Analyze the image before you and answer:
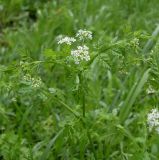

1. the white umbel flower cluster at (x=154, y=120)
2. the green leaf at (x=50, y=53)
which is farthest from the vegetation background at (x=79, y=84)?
the white umbel flower cluster at (x=154, y=120)

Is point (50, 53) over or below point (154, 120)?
over

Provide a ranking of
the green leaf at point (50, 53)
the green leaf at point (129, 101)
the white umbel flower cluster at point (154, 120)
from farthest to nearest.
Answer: the green leaf at point (129, 101)
the green leaf at point (50, 53)
the white umbel flower cluster at point (154, 120)

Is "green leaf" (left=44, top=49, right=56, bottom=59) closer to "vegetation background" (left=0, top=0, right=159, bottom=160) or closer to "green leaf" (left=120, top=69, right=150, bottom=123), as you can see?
"vegetation background" (left=0, top=0, right=159, bottom=160)

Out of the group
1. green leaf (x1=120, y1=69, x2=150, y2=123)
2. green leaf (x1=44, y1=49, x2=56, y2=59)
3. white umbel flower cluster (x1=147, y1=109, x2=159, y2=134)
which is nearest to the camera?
white umbel flower cluster (x1=147, y1=109, x2=159, y2=134)

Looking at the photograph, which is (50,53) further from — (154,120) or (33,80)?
(154,120)

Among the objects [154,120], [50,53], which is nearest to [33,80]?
[50,53]

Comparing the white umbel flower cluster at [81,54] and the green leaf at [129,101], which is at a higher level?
the white umbel flower cluster at [81,54]

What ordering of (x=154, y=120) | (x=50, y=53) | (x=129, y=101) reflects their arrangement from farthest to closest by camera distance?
(x=129, y=101)
(x=50, y=53)
(x=154, y=120)

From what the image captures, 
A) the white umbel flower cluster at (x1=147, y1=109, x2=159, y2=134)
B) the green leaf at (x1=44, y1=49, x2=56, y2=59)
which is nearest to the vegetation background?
the green leaf at (x1=44, y1=49, x2=56, y2=59)

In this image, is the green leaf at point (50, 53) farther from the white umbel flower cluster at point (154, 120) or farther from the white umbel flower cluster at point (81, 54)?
the white umbel flower cluster at point (154, 120)
